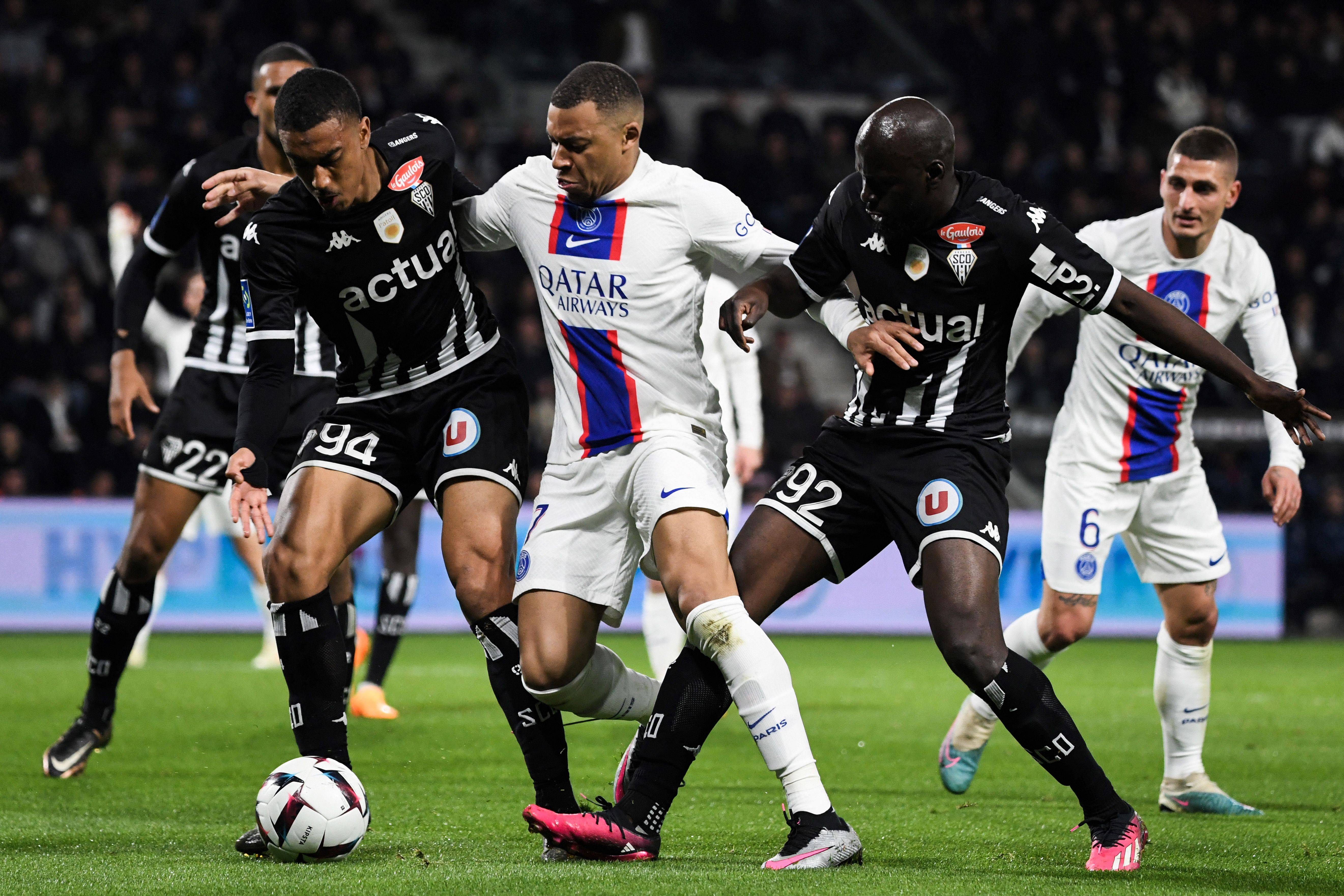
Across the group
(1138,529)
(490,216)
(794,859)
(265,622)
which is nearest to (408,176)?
(490,216)

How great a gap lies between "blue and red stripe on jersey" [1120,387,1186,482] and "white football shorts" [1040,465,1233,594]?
4 centimetres

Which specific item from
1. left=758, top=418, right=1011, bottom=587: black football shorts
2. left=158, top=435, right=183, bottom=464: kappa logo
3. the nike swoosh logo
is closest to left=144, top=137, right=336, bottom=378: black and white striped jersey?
left=158, top=435, right=183, bottom=464: kappa logo

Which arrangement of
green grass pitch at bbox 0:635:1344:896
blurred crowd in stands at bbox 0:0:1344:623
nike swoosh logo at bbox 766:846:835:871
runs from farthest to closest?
blurred crowd in stands at bbox 0:0:1344:623 < nike swoosh logo at bbox 766:846:835:871 < green grass pitch at bbox 0:635:1344:896

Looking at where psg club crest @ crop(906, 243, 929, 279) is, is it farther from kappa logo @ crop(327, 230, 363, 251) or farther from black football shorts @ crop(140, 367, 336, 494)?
black football shorts @ crop(140, 367, 336, 494)

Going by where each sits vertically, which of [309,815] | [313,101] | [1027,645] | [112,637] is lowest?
[112,637]

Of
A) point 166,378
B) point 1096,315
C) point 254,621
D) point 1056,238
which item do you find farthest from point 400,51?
point 1056,238

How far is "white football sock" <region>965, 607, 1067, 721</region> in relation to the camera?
5910mm

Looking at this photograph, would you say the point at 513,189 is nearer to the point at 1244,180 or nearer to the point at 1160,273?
the point at 1160,273

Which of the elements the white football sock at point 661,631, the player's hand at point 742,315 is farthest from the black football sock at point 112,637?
the player's hand at point 742,315

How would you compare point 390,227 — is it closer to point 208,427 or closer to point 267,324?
point 267,324

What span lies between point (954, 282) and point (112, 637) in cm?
366

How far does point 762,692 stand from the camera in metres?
4.29

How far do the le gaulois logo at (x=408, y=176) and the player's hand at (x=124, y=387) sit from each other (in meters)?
2.02

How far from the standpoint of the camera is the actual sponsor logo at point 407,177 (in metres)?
4.84
